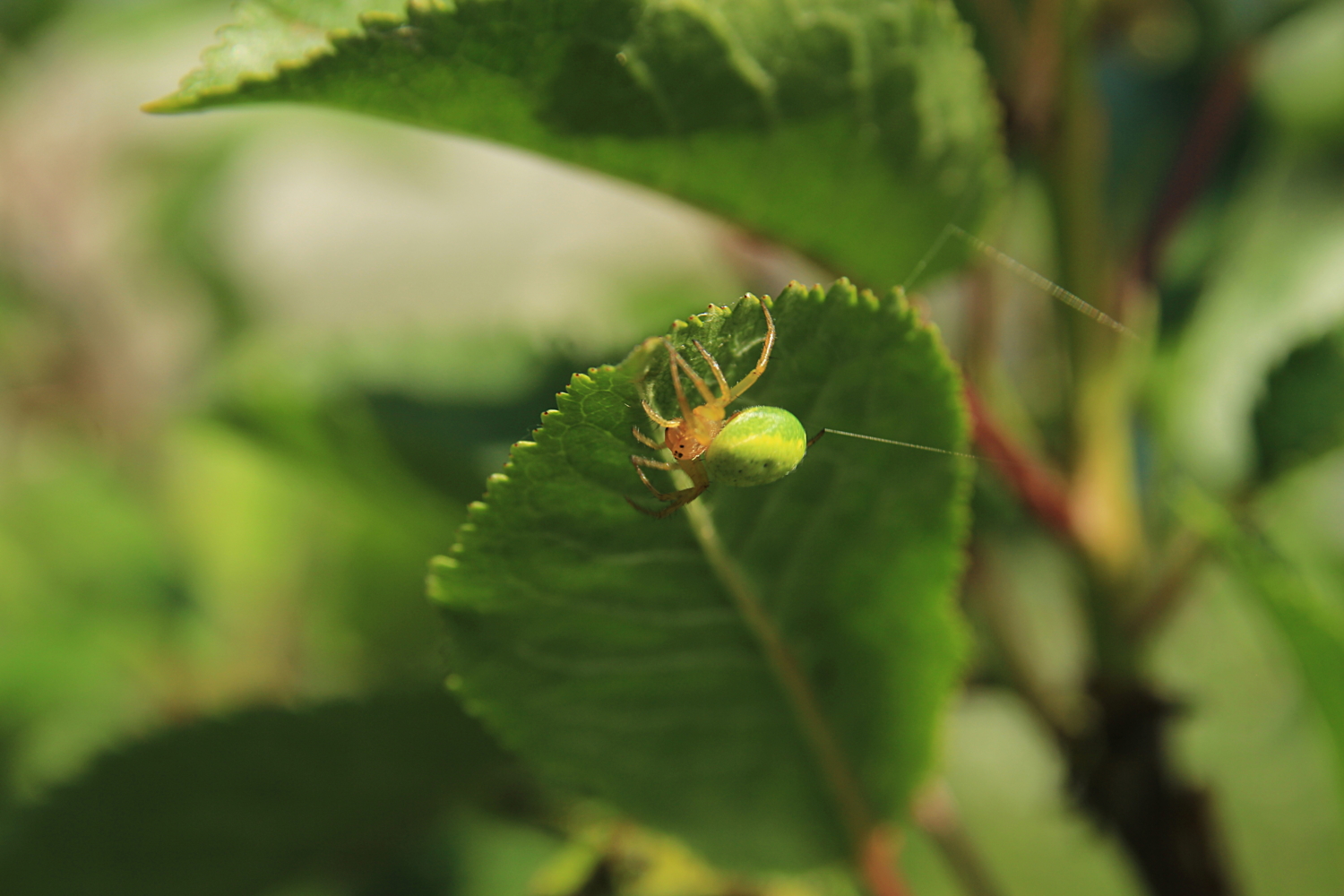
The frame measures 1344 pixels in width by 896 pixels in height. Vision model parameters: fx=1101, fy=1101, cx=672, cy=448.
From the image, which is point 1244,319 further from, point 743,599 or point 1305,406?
point 743,599

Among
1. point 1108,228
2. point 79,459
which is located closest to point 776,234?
point 1108,228

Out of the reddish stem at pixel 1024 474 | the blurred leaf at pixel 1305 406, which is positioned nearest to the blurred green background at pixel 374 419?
the blurred leaf at pixel 1305 406

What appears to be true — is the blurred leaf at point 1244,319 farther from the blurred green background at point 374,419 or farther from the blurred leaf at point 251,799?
the blurred leaf at point 251,799

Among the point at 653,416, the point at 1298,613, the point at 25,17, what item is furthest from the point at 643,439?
the point at 25,17

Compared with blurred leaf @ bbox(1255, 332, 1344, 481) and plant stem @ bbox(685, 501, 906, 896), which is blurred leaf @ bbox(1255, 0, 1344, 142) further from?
plant stem @ bbox(685, 501, 906, 896)

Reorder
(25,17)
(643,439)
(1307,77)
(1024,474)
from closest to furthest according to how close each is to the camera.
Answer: (643,439), (1024,474), (1307,77), (25,17)

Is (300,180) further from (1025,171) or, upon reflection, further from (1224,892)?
(1224,892)
